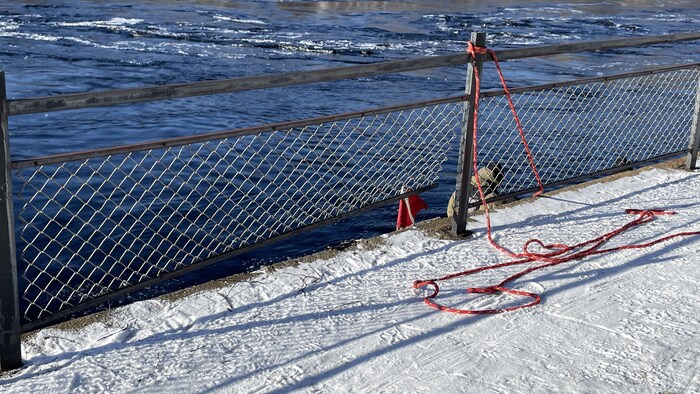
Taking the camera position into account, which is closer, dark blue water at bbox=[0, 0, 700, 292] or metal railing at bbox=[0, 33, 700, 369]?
metal railing at bbox=[0, 33, 700, 369]

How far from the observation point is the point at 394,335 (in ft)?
13.4

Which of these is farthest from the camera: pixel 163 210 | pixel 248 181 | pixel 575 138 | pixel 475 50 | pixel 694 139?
pixel 575 138

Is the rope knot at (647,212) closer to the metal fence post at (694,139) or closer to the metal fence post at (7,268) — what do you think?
the metal fence post at (694,139)

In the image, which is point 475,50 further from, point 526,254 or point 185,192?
point 185,192

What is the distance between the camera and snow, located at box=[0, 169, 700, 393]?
3.66m

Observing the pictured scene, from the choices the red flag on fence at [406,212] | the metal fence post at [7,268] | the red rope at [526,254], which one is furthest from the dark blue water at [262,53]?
the metal fence post at [7,268]

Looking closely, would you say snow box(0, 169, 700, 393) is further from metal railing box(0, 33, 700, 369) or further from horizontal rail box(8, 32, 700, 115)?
horizontal rail box(8, 32, 700, 115)

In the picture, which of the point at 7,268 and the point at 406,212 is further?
the point at 406,212

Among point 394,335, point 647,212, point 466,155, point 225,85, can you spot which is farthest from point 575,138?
point 225,85

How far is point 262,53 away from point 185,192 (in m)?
9.95

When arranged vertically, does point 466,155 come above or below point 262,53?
above

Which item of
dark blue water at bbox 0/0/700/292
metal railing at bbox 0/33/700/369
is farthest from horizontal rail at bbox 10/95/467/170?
dark blue water at bbox 0/0/700/292

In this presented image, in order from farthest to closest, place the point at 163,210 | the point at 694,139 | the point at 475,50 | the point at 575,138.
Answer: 1. the point at 575,138
2. the point at 163,210
3. the point at 694,139
4. the point at 475,50

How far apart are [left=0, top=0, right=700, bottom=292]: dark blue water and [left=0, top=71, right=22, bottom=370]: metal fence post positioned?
4.49 m
